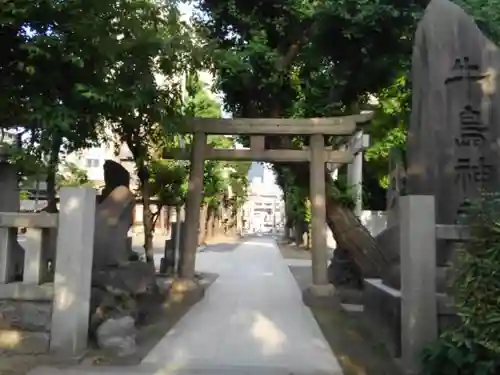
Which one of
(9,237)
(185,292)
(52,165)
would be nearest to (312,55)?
(185,292)

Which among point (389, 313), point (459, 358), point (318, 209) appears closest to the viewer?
point (459, 358)

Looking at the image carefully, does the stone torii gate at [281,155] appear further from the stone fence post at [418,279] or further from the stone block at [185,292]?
the stone fence post at [418,279]

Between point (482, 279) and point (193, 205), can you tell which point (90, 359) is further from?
point (193, 205)

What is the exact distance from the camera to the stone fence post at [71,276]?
19.1 feet

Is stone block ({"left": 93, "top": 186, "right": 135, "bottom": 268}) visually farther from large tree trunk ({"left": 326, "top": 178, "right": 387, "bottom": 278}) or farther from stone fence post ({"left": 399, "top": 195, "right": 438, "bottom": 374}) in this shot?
large tree trunk ({"left": 326, "top": 178, "right": 387, "bottom": 278})

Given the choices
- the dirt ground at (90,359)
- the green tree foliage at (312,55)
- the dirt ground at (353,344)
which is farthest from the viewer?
the green tree foliage at (312,55)

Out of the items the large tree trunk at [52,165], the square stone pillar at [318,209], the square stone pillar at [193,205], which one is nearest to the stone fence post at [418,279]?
the large tree trunk at [52,165]

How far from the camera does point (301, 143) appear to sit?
48.6 ft

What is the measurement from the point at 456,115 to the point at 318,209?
491cm

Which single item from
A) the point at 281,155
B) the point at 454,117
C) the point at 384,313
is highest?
the point at 281,155

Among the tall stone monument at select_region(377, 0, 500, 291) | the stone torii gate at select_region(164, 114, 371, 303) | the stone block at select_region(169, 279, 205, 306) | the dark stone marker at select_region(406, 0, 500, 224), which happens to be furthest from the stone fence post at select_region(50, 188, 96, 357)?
the stone torii gate at select_region(164, 114, 371, 303)

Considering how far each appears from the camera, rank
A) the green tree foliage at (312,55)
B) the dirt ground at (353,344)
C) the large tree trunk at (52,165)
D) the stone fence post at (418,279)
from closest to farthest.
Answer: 1. the stone fence post at (418,279)
2. the dirt ground at (353,344)
3. the large tree trunk at (52,165)
4. the green tree foliage at (312,55)

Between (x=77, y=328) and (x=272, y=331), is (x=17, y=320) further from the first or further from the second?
(x=272, y=331)

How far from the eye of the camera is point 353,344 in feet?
23.1
